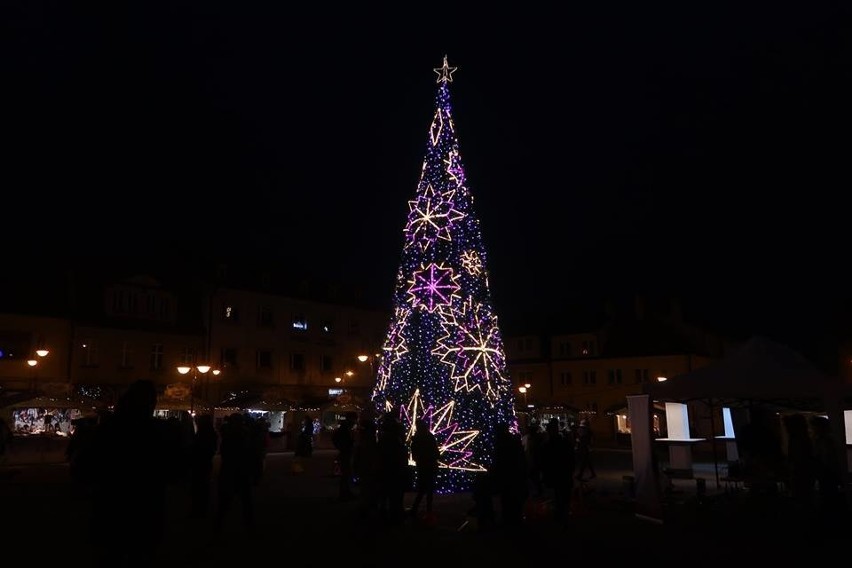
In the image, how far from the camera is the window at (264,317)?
4616 centimetres

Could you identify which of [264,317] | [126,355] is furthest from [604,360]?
[126,355]

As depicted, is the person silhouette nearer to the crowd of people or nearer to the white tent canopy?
the crowd of people

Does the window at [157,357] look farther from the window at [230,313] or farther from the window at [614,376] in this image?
the window at [614,376]

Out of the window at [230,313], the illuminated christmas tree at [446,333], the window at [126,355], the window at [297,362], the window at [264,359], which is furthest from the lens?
the window at [297,362]

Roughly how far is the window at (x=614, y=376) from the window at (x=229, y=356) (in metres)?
25.5

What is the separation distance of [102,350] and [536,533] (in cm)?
3181

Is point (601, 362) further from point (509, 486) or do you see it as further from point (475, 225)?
point (509, 486)

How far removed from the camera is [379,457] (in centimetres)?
1270

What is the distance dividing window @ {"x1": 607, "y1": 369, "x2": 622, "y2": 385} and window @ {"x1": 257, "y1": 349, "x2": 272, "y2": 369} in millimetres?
23268

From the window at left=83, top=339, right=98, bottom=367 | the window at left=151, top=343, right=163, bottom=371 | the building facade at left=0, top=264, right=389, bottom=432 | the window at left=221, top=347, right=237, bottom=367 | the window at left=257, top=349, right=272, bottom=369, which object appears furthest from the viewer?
→ the window at left=257, top=349, right=272, bottom=369

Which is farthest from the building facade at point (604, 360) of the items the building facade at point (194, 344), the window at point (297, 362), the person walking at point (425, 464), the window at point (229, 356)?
the person walking at point (425, 464)

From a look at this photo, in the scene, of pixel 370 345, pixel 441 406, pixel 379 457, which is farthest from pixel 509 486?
pixel 370 345

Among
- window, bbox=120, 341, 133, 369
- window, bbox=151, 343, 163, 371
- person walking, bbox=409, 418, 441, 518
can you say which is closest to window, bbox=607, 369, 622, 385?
window, bbox=151, 343, 163, 371

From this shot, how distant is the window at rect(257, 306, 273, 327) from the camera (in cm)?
4616
